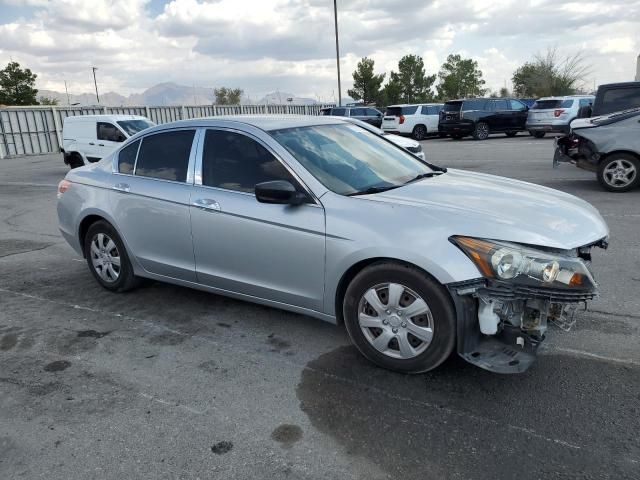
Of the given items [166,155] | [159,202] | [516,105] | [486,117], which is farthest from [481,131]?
[159,202]

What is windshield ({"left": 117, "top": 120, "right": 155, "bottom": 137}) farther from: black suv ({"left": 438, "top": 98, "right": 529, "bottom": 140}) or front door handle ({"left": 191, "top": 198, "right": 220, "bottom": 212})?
black suv ({"left": 438, "top": 98, "right": 529, "bottom": 140})

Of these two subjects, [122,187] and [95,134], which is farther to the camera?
[95,134]

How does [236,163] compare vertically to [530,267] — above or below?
above

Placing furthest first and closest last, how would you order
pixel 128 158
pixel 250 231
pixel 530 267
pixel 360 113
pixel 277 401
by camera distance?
pixel 360 113 < pixel 128 158 < pixel 250 231 < pixel 277 401 < pixel 530 267

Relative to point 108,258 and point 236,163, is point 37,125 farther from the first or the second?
point 236,163

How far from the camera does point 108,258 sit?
498 cm

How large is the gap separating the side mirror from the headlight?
1.21m

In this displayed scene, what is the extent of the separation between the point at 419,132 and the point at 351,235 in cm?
2382

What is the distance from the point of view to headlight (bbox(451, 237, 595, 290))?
9.58 feet

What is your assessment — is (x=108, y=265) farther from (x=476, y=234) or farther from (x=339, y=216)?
(x=476, y=234)

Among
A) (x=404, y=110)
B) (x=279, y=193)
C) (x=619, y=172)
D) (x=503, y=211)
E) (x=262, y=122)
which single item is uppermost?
(x=262, y=122)

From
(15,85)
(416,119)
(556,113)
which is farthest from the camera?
(15,85)

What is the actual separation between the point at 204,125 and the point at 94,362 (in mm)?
1964

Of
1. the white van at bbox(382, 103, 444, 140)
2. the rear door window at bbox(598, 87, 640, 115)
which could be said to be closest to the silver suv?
the white van at bbox(382, 103, 444, 140)
